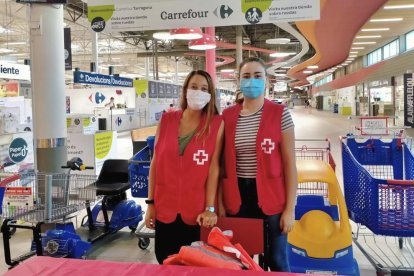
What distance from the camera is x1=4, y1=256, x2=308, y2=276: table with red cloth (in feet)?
5.19

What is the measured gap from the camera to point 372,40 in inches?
733

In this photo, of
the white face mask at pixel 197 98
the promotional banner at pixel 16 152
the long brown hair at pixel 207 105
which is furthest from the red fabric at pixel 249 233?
the promotional banner at pixel 16 152

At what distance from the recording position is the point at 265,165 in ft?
7.49

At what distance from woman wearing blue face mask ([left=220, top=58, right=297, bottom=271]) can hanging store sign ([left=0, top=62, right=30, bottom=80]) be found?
32.0 ft

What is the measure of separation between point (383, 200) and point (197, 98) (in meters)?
1.58

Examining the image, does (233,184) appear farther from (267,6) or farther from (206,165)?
(267,6)

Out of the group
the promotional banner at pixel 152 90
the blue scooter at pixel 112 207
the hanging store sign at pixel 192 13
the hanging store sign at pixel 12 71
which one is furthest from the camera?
the promotional banner at pixel 152 90

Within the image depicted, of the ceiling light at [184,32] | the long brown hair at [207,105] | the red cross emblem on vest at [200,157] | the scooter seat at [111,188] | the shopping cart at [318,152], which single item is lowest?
the scooter seat at [111,188]

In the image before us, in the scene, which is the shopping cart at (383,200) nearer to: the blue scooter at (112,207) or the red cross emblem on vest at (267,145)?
the red cross emblem on vest at (267,145)

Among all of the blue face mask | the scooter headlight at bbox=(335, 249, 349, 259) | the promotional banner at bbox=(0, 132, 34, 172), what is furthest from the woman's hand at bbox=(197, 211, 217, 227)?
the promotional banner at bbox=(0, 132, 34, 172)

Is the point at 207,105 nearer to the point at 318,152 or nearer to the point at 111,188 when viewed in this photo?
the point at 111,188

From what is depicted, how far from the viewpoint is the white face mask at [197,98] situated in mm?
2338

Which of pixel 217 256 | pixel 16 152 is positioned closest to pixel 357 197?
pixel 217 256

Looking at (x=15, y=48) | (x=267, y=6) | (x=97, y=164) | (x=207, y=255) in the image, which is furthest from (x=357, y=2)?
(x=15, y=48)
